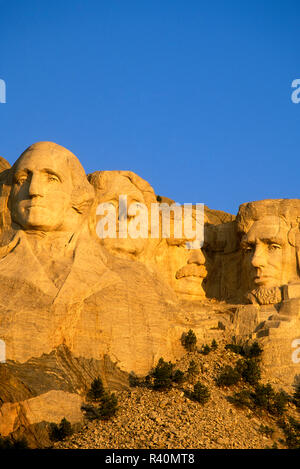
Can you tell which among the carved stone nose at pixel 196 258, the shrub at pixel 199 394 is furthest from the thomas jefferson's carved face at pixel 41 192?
the shrub at pixel 199 394

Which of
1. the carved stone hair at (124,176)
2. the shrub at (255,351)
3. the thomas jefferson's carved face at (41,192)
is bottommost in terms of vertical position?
the shrub at (255,351)

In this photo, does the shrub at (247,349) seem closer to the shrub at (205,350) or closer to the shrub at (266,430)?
the shrub at (205,350)

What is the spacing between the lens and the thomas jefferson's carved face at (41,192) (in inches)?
869

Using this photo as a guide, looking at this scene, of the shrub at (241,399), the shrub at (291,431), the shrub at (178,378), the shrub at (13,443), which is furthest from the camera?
the shrub at (178,378)

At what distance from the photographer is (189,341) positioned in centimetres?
2259

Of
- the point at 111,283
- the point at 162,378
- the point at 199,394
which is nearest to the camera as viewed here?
the point at 199,394

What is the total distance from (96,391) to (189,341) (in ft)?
10.3

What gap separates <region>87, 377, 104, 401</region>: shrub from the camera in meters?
20.2

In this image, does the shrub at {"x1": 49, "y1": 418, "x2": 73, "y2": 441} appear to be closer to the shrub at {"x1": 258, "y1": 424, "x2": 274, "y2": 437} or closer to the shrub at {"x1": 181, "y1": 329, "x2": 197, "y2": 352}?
the shrub at {"x1": 258, "y1": 424, "x2": 274, "y2": 437}

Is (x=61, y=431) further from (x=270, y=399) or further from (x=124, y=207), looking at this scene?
(x=124, y=207)

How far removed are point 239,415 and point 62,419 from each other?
3.68m

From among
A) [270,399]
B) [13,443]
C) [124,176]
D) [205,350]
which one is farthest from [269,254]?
[13,443]

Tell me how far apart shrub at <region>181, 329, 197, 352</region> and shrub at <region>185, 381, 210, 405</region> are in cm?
188

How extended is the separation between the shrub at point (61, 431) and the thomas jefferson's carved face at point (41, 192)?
480cm
